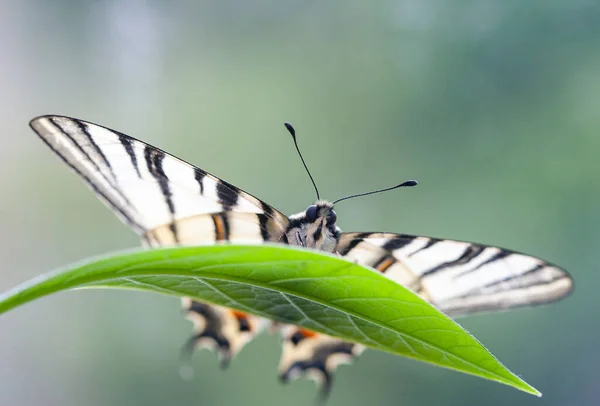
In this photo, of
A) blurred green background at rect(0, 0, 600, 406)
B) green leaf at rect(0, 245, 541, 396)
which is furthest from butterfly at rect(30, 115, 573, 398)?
blurred green background at rect(0, 0, 600, 406)

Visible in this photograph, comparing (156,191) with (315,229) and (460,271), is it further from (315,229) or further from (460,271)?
(460,271)

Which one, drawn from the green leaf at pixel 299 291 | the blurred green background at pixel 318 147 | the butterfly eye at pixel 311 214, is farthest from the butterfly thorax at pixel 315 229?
the blurred green background at pixel 318 147

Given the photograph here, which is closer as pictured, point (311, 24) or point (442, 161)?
point (442, 161)

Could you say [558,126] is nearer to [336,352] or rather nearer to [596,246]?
[596,246]

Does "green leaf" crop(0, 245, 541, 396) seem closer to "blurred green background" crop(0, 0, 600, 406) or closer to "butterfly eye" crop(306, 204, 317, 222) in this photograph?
"butterfly eye" crop(306, 204, 317, 222)

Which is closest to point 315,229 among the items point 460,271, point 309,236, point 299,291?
point 309,236

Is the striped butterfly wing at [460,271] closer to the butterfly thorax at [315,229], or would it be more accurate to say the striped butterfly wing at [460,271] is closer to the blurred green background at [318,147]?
the butterfly thorax at [315,229]

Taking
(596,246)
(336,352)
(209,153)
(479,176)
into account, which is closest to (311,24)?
(209,153)
